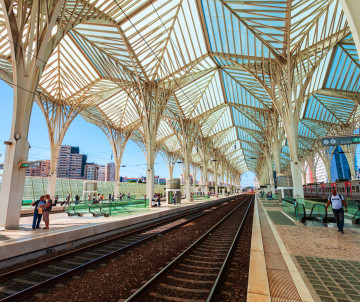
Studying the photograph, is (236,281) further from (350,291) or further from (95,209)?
(95,209)

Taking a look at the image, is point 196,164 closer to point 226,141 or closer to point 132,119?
point 226,141

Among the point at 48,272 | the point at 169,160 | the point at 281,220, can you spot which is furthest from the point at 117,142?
the point at 48,272

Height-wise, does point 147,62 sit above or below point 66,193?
above

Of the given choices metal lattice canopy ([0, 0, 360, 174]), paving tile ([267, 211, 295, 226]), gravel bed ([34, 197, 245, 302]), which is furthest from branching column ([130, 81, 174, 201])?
gravel bed ([34, 197, 245, 302])

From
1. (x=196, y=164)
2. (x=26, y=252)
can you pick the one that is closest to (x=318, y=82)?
(x=26, y=252)

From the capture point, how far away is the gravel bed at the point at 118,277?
414cm

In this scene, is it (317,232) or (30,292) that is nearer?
(30,292)

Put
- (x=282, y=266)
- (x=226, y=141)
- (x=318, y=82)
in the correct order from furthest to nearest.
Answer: (x=226, y=141) < (x=318, y=82) < (x=282, y=266)

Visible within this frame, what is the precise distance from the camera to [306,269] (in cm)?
461

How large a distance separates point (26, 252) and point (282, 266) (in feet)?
25.0

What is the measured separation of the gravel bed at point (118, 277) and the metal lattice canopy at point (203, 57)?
10.5 meters

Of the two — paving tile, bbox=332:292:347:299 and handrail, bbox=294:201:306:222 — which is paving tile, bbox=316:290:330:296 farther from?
handrail, bbox=294:201:306:222

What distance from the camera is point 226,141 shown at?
57.3m

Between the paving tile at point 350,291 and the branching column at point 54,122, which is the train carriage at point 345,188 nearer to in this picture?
the paving tile at point 350,291
